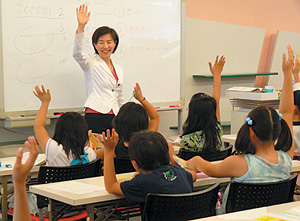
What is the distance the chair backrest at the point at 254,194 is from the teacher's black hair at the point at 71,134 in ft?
3.27

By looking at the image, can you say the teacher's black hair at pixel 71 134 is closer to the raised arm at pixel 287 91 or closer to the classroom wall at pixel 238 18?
the raised arm at pixel 287 91

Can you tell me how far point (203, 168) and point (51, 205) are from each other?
0.80 metres

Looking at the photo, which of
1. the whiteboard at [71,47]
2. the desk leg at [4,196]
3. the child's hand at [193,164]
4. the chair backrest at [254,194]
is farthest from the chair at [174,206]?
the whiteboard at [71,47]

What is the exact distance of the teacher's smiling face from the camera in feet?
14.0

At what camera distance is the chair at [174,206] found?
6.70 feet

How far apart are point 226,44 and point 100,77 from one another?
2.68m

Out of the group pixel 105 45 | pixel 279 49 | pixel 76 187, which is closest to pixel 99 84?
pixel 105 45

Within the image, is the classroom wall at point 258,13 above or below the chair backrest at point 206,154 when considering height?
above

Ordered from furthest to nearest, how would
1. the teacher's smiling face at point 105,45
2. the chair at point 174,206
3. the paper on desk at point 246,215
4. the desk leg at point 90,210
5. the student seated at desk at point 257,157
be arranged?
1. the teacher's smiling face at point 105,45
2. the student seated at desk at point 257,157
3. the desk leg at point 90,210
4. the chair at point 174,206
5. the paper on desk at point 246,215

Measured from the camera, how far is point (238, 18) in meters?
6.64

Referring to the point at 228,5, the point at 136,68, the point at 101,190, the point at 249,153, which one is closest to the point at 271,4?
the point at 228,5

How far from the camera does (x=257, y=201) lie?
2328 mm

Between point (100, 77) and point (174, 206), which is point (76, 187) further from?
point (100, 77)

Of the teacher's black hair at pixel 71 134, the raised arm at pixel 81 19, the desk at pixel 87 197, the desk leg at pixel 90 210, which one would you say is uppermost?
the raised arm at pixel 81 19
